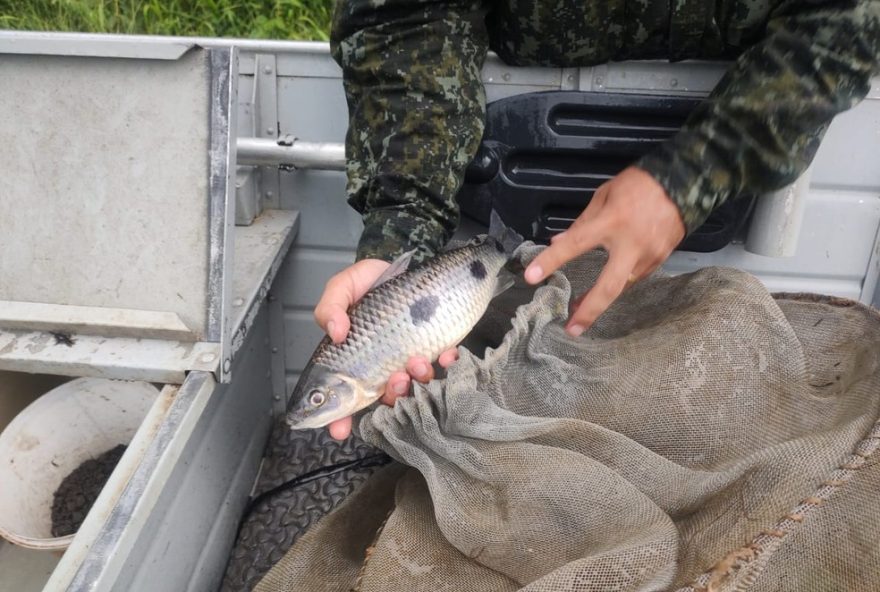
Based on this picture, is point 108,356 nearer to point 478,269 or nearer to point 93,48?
point 93,48

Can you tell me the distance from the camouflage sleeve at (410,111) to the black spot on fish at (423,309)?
0.70 ft

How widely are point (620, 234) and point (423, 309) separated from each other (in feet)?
1.39

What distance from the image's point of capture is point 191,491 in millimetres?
1667

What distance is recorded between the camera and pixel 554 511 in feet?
4.24

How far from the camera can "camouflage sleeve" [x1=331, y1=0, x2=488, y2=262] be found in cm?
172

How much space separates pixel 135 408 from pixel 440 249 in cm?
98

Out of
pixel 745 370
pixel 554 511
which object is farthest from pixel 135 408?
pixel 745 370

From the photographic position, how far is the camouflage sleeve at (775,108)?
1.32m

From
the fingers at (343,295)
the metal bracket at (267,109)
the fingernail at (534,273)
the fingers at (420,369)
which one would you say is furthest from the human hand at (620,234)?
the metal bracket at (267,109)

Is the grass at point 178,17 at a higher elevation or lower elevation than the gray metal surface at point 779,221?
higher

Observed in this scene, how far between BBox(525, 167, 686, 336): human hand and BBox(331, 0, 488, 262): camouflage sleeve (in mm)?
397

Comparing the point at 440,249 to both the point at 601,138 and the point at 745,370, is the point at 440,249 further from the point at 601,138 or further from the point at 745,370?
the point at 745,370

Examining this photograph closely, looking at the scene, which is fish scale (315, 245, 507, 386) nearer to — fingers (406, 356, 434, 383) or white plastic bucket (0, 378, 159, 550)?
fingers (406, 356, 434, 383)

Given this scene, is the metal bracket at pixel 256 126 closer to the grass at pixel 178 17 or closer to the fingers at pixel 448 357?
the fingers at pixel 448 357
